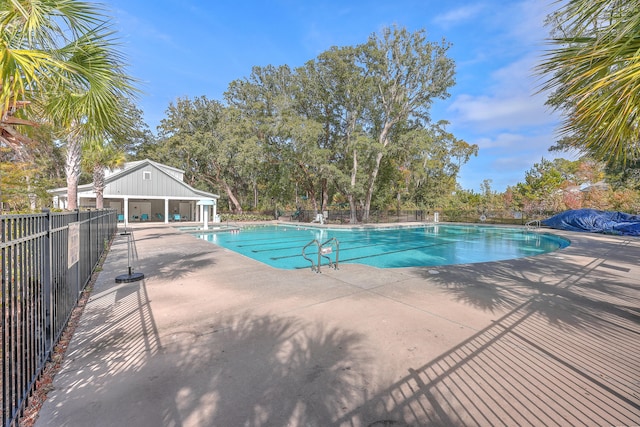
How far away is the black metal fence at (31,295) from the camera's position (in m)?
1.91

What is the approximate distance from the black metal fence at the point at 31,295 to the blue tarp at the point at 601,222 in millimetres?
24680

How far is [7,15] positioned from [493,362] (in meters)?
5.91

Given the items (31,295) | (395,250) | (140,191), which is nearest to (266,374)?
(31,295)

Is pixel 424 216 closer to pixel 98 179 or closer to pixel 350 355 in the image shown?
pixel 98 179

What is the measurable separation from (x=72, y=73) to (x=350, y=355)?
4.61 metres

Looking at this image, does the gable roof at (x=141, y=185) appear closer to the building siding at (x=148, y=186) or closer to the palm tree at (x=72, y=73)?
the building siding at (x=148, y=186)

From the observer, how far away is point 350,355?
290cm

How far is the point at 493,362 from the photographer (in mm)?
2807

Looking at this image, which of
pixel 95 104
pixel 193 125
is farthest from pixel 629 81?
pixel 193 125

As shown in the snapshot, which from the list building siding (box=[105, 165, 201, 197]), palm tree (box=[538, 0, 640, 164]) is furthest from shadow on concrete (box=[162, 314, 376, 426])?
building siding (box=[105, 165, 201, 197])

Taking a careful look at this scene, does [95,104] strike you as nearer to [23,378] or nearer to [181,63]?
[23,378]

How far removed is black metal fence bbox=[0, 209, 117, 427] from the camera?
191 cm

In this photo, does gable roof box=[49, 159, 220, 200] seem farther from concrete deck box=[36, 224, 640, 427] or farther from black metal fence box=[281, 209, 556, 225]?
concrete deck box=[36, 224, 640, 427]

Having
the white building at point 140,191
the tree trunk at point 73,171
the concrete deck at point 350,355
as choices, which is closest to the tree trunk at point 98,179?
the white building at point 140,191
